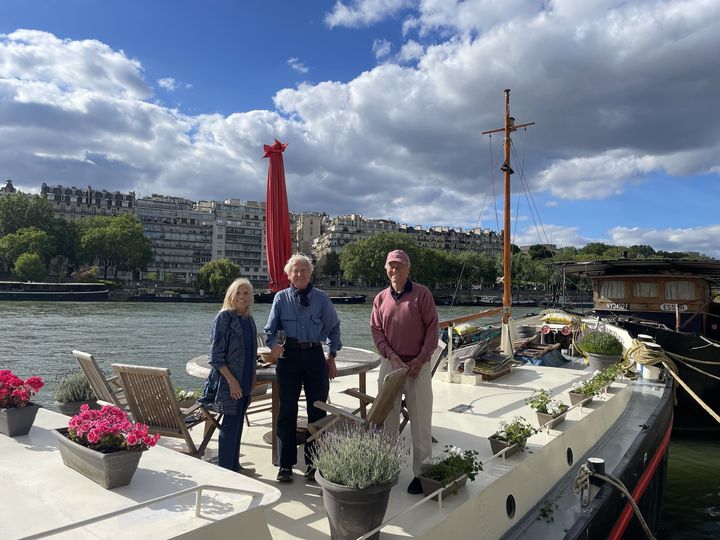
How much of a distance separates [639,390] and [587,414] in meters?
3.05

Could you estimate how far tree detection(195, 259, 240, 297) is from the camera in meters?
77.0

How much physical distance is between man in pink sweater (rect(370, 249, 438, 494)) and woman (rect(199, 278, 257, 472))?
100cm

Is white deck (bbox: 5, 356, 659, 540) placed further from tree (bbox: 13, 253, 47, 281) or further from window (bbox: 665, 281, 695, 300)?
tree (bbox: 13, 253, 47, 281)

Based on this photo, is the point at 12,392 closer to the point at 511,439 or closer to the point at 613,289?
the point at 511,439

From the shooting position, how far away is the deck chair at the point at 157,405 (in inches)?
145

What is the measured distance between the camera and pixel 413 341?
3.72m

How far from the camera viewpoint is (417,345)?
3.72 meters

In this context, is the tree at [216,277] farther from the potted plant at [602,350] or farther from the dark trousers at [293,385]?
the dark trousers at [293,385]

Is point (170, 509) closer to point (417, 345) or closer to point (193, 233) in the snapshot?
point (417, 345)

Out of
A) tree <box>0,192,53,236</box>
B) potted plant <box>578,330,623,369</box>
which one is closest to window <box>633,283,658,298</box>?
potted plant <box>578,330,623,369</box>

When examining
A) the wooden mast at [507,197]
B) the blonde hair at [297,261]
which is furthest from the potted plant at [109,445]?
the wooden mast at [507,197]

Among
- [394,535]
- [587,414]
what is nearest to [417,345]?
[394,535]

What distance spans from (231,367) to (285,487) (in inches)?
39.3

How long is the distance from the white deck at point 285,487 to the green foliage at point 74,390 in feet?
1.82
